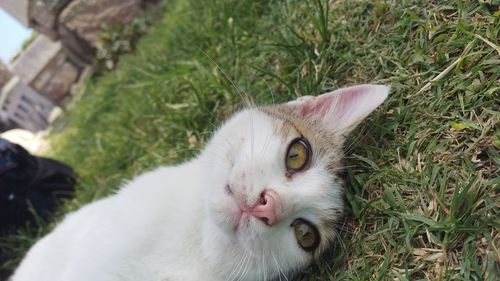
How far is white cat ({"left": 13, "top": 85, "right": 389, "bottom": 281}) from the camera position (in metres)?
1.73

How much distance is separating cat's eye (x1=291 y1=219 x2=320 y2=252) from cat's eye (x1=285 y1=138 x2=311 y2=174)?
22 cm

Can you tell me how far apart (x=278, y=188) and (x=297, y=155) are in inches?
8.1

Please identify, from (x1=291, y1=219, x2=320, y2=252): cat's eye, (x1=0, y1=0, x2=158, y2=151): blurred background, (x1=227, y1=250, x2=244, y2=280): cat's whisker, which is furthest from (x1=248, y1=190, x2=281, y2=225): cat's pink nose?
(x1=0, y1=0, x2=158, y2=151): blurred background

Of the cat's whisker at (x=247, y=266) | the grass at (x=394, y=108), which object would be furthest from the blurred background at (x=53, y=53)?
the cat's whisker at (x=247, y=266)

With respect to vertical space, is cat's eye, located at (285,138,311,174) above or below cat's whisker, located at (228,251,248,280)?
above

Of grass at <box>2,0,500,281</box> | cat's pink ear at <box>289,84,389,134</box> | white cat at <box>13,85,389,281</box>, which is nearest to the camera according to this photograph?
grass at <box>2,0,500,281</box>

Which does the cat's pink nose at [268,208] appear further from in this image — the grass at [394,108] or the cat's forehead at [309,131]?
the grass at [394,108]

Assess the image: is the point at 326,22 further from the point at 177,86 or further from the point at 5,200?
the point at 5,200

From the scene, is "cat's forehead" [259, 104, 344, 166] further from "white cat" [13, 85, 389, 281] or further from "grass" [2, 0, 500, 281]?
"grass" [2, 0, 500, 281]

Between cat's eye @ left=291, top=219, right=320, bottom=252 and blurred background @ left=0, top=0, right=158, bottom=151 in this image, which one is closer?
cat's eye @ left=291, top=219, right=320, bottom=252

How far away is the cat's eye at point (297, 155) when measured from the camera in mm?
1805

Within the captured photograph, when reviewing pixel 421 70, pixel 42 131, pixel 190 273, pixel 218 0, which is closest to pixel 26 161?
pixel 218 0

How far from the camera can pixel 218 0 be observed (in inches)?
151

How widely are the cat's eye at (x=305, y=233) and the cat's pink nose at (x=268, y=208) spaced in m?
0.14
